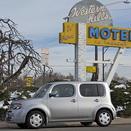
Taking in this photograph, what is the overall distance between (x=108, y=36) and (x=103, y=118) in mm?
10895

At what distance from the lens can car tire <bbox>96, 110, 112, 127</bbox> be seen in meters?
11.5

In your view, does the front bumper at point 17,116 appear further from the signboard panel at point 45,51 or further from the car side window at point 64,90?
the signboard panel at point 45,51

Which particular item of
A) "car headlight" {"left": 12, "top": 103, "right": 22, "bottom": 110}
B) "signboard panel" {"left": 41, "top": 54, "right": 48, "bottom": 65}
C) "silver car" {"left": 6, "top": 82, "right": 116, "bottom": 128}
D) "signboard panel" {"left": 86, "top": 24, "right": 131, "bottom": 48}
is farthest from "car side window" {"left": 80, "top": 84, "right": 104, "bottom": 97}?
"signboard panel" {"left": 86, "top": 24, "right": 131, "bottom": 48}

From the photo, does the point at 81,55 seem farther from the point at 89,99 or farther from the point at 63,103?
the point at 63,103

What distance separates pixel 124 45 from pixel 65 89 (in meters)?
12.0

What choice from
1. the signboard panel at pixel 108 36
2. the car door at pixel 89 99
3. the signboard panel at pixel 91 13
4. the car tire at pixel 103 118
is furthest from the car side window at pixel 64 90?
the signboard panel at pixel 91 13

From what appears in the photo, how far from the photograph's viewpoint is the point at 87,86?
38.3ft

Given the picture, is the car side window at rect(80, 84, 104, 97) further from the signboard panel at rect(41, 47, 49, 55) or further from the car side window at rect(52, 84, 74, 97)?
the signboard panel at rect(41, 47, 49, 55)

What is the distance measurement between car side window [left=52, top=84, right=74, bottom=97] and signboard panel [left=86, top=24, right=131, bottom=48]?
9.84 m

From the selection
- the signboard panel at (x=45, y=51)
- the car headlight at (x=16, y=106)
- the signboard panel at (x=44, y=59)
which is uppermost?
the signboard panel at (x=45, y=51)

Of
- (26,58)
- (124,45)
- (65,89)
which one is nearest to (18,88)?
(26,58)

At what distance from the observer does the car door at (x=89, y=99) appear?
1136 cm

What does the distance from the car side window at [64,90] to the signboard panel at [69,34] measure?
8.73 m

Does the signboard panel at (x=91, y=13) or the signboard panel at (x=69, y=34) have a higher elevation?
the signboard panel at (x=91, y=13)
